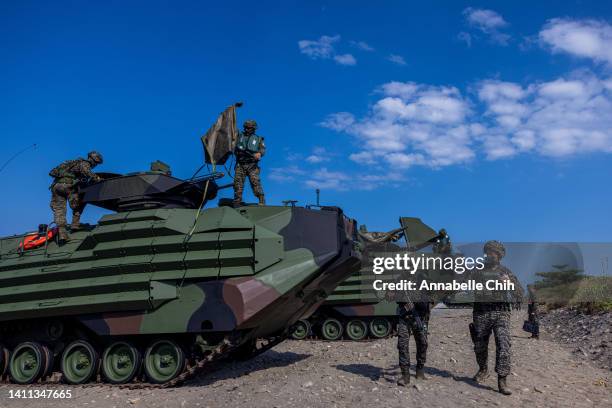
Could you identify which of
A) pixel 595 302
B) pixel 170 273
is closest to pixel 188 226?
pixel 170 273

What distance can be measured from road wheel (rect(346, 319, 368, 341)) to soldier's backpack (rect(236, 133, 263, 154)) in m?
7.81

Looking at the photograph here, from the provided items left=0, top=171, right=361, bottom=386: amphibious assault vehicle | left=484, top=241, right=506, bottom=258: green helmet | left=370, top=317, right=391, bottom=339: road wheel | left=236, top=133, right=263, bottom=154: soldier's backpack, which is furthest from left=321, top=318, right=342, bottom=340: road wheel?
left=484, top=241, right=506, bottom=258: green helmet

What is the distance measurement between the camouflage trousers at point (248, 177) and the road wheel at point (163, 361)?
10.2 feet

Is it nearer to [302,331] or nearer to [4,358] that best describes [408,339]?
[4,358]

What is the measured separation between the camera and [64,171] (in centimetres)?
1124

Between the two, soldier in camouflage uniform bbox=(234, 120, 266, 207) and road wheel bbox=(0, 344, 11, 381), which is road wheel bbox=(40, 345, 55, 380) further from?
soldier in camouflage uniform bbox=(234, 120, 266, 207)

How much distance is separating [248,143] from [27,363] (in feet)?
19.9

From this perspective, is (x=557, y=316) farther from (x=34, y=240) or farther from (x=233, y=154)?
(x=34, y=240)

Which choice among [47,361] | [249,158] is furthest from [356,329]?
[47,361]

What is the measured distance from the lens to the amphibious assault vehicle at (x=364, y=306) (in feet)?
52.2

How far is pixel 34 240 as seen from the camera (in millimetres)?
11102

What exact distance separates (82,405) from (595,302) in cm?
1681

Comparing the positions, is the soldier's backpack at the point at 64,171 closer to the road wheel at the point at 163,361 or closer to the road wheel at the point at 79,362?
the road wheel at the point at 79,362

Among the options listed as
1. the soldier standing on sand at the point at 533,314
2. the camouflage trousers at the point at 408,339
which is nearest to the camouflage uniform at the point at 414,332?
the camouflage trousers at the point at 408,339
